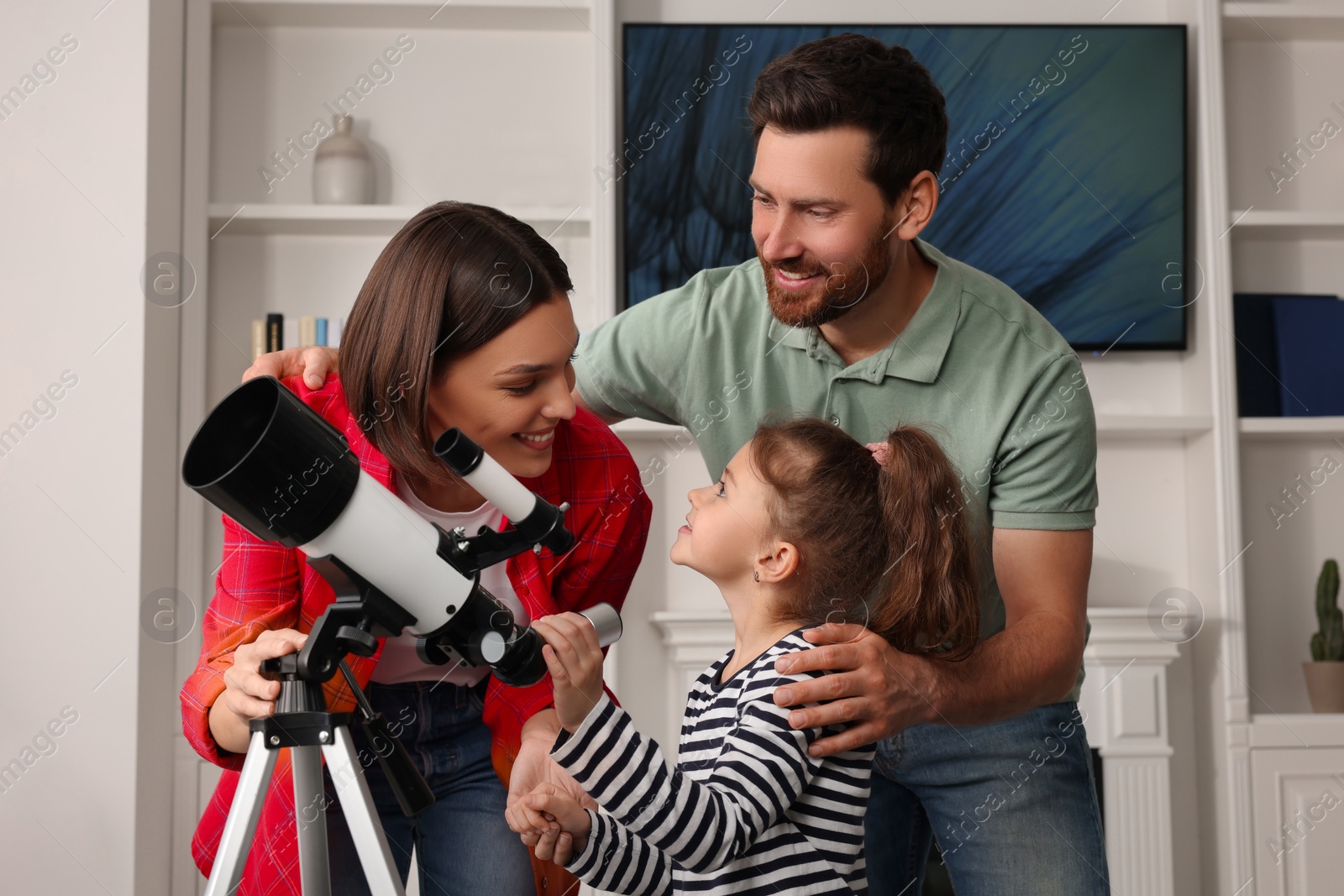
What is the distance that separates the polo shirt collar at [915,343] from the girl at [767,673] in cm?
20

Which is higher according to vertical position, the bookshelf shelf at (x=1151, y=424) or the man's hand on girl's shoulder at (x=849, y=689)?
the bookshelf shelf at (x=1151, y=424)

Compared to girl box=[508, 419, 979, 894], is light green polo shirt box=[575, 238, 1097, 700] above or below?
above

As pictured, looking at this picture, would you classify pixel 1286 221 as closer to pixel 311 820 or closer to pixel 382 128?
pixel 382 128

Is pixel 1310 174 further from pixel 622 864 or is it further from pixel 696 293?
pixel 622 864

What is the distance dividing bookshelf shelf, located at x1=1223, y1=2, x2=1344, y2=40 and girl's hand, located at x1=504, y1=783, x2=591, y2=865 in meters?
2.72

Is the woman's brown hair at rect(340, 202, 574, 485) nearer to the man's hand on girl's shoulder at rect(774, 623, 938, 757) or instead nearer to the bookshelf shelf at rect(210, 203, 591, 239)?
the man's hand on girl's shoulder at rect(774, 623, 938, 757)

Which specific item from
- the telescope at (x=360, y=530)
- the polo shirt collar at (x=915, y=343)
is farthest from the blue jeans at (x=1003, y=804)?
the telescope at (x=360, y=530)

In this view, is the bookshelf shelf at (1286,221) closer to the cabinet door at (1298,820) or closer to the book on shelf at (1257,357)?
the book on shelf at (1257,357)

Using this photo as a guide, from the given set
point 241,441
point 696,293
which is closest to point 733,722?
point 241,441

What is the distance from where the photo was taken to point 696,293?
1.55 meters

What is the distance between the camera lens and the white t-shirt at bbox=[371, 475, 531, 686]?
3.96 feet

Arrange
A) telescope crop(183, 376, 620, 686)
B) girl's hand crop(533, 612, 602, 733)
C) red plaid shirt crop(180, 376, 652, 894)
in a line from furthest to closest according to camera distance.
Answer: red plaid shirt crop(180, 376, 652, 894) → girl's hand crop(533, 612, 602, 733) → telescope crop(183, 376, 620, 686)

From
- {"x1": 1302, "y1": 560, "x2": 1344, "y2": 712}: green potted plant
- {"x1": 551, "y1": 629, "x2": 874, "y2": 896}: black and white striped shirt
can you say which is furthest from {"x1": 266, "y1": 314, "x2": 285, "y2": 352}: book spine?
{"x1": 1302, "y1": 560, "x2": 1344, "y2": 712}: green potted plant

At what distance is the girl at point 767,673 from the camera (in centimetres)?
94
